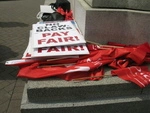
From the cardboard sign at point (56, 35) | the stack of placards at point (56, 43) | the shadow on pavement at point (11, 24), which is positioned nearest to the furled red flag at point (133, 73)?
the stack of placards at point (56, 43)

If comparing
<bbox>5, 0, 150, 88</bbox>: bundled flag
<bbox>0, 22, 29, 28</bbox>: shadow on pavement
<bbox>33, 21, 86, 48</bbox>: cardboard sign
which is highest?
<bbox>33, 21, 86, 48</bbox>: cardboard sign

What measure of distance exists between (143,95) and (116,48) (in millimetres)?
652

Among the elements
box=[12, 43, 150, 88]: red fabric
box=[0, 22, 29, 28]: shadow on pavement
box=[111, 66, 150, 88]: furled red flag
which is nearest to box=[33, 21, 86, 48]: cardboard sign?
box=[12, 43, 150, 88]: red fabric

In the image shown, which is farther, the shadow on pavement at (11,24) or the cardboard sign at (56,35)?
the shadow on pavement at (11,24)

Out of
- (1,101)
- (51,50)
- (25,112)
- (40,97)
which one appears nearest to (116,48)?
(51,50)

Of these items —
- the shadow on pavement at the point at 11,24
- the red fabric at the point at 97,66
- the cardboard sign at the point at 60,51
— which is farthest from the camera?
the shadow on pavement at the point at 11,24

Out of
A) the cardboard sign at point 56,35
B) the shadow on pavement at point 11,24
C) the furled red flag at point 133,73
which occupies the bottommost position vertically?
the shadow on pavement at point 11,24

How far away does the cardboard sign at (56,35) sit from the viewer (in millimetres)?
2568

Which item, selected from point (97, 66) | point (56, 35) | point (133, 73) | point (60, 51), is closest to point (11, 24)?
point (56, 35)

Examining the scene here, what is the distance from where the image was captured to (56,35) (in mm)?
2775

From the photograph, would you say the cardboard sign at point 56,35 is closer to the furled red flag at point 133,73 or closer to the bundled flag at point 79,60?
the bundled flag at point 79,60

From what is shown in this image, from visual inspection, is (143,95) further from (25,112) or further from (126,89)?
(25,112)

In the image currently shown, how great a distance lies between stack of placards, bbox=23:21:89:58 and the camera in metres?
2.44

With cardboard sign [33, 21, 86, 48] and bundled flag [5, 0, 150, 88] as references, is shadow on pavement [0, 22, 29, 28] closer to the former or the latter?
cardboard sign [33, 21, 86, 48]
